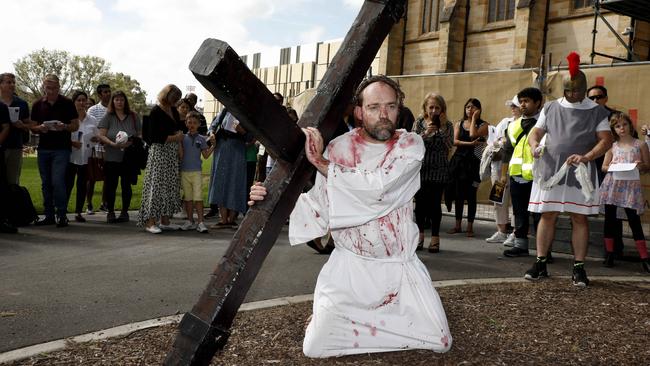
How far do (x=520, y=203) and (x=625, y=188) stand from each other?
3.95 feet

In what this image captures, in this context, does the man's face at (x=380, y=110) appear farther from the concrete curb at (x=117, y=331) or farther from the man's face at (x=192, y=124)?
the man's face at (x=192, y=124)

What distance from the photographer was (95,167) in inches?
374

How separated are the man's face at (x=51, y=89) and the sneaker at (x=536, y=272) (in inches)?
264

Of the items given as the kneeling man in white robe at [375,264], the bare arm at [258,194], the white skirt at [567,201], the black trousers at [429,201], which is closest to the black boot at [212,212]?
the black trousers at [429,201]

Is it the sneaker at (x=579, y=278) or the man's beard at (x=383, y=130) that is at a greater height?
the man's beard at (x=383, y=130)

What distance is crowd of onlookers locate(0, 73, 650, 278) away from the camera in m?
7.05

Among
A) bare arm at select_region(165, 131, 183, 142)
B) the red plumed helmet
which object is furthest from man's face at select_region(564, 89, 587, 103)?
bare arm at select_region(165, 131, 183, 142)

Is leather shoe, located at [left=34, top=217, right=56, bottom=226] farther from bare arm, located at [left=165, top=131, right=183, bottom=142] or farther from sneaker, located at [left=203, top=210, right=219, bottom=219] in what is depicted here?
sneaker, located at [left=203, top=210, right=219, bottom=219]

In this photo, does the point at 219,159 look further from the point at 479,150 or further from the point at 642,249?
the point at 642,249

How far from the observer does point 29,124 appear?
26.2 ft

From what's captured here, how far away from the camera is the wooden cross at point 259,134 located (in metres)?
1.98

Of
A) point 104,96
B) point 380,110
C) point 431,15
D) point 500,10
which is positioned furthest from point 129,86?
point 380,110

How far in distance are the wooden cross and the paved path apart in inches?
77.5

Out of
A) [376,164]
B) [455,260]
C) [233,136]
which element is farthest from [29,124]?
[376,164]
